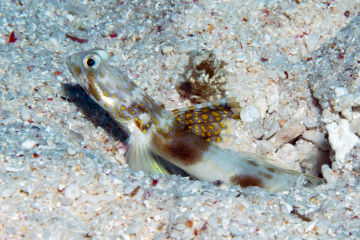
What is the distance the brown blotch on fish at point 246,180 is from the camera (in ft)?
8.98

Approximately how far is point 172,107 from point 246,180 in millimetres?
1085

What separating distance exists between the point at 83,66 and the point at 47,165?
104 centimetres

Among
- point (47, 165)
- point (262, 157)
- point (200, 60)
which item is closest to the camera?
point (47, 165)

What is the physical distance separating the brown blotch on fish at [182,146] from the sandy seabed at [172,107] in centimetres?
39

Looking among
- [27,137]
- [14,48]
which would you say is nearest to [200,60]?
[27,137]

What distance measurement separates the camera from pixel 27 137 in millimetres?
2385

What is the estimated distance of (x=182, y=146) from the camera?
9.50ft

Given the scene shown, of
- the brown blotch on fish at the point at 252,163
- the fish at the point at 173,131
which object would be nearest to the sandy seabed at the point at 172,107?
the fish at the point at 173,131

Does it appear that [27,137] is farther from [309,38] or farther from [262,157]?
[309,38]

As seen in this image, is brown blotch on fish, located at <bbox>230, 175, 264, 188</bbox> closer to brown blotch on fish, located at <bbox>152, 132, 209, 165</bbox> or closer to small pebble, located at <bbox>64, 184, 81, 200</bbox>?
brown blotch on fish, located at <bbox>152, 132, 209, 165</bbox>

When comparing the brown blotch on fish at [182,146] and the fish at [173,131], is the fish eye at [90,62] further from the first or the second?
the brown blotch on fish at [182,146]

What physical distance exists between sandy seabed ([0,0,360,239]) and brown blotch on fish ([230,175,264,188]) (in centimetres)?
43

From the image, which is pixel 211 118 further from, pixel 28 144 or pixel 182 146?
pixel 28 144

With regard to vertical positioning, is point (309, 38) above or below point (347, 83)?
above
